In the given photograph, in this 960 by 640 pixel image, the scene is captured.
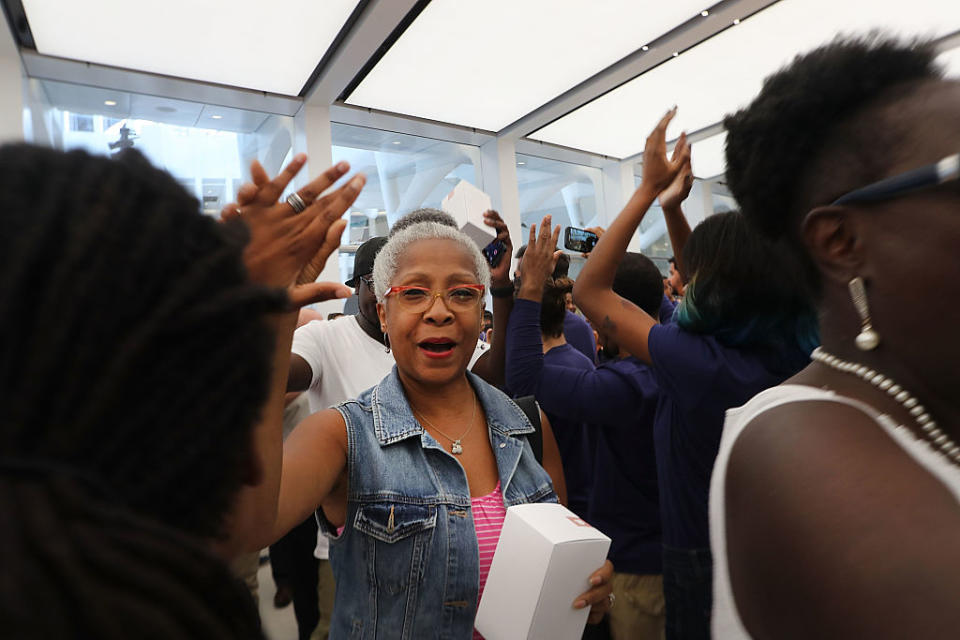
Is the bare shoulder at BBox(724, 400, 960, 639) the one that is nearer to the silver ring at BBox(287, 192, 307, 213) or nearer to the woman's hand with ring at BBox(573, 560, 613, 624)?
the woman's hand with ring at BBox(573, 560, 613, 624)

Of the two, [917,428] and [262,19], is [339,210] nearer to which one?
[917,428]

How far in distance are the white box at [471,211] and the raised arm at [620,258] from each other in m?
0.38

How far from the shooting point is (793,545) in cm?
64

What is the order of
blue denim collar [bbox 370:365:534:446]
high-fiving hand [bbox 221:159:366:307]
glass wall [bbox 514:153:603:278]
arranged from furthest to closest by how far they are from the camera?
1. glass wall [bbox 514:153:603:278]
2. blue denim collar [bbox 370:365:534:446]
3. high-fiving hand [bbox 221:159:366:307]

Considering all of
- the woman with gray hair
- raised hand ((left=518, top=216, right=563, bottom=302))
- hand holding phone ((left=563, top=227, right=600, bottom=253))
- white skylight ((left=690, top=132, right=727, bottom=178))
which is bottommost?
the woman with gray hair

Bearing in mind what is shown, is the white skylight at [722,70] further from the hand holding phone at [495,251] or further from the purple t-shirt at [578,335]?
the hand holding phone at [495,251]

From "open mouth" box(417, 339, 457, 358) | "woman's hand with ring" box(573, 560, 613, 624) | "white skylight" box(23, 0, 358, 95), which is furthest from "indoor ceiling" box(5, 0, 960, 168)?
"woman's hand with ring" box(573, 560, 613, 624)

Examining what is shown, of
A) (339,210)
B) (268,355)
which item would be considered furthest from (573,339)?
(268,355)

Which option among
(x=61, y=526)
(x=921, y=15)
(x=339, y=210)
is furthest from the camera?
(x=921, y=15)

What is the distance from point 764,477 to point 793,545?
0.08m

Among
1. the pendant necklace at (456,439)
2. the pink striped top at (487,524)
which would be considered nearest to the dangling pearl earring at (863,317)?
the pink striped top at (487,524)

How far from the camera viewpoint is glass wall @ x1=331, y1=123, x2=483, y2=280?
7695mm

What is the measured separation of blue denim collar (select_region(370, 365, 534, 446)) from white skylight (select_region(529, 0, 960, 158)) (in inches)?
186

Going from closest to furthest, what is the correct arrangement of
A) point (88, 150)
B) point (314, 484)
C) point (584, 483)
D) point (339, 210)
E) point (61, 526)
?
point (61, 526) → point (88, 150) → point (339, 210) → point (314, 484) → point (584, 483)
